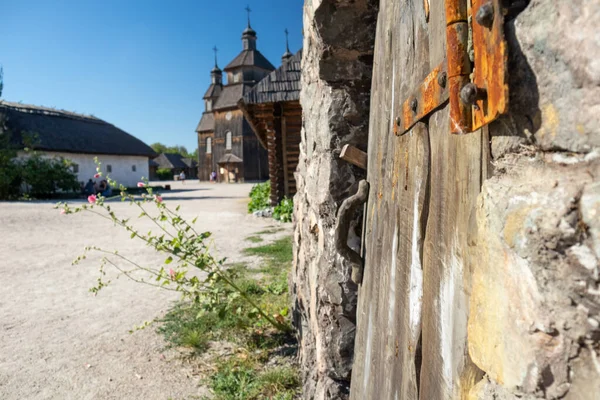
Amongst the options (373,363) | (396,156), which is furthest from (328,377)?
(396,156)

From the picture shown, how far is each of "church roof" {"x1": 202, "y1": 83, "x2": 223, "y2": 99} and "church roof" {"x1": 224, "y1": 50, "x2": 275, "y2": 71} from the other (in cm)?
639

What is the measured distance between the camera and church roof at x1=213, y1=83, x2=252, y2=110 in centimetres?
3453

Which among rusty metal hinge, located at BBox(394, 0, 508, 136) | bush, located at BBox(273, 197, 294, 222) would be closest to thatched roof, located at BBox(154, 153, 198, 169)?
bush, located at BBox(273, 197, 294, 222)

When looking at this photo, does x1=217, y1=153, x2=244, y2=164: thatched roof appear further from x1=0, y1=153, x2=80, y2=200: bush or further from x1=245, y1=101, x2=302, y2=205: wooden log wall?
x1=245, y1=101, x2=302, y2=205: wooden log wall

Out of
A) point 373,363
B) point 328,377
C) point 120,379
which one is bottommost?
point 120,379

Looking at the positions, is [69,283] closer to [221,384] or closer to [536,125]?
[221,384]

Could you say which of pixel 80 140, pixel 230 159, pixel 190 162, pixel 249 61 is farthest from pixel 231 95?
pixel 190 162

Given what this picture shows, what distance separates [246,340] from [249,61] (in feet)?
113

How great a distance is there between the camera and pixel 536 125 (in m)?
0.48

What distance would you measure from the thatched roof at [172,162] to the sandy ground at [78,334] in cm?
5154

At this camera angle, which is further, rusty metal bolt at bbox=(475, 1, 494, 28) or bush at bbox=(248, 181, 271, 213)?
bush at bbox=(248, 181, 271, 213)

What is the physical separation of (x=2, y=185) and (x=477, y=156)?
21643mm

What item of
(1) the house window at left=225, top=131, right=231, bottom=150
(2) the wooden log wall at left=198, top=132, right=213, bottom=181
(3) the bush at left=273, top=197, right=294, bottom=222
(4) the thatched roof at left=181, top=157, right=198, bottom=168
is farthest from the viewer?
(4) the thatched roof at left=181, top=157, right=198, bottom=168

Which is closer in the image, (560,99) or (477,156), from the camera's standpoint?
(560,99)
